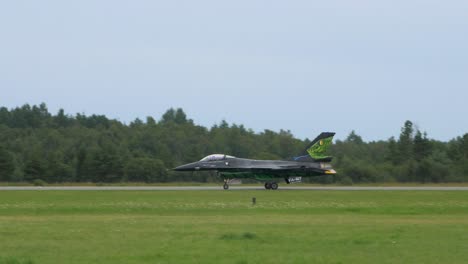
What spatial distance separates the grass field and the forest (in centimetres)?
3372

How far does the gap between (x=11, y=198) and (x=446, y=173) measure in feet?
129

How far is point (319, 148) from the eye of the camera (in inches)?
2044

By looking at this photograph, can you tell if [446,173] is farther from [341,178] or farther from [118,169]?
[118,169]

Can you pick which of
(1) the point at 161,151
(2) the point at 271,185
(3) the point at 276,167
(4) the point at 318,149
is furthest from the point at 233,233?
(1) the point at 161,151

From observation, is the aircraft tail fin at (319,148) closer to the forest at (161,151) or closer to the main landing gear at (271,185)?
the main landing gear at (271,185)

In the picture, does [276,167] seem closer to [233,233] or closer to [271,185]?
[271,185]

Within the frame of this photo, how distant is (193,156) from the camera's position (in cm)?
8869

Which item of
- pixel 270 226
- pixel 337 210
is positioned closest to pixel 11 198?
pixel 337 210

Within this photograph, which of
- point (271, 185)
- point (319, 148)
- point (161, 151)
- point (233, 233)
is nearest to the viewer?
point (233, 233)

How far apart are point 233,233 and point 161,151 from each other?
7263cm

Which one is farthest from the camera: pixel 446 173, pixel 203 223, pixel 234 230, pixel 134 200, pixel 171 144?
pixel 171 144

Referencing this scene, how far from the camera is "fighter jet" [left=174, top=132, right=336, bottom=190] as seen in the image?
51656 mm

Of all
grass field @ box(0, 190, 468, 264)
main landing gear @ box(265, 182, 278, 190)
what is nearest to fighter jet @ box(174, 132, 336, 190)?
main landing gear @ box(265, 182, 278, 190)

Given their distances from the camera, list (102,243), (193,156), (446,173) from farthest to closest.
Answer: (193,156) → (446,173) → (102,243)
